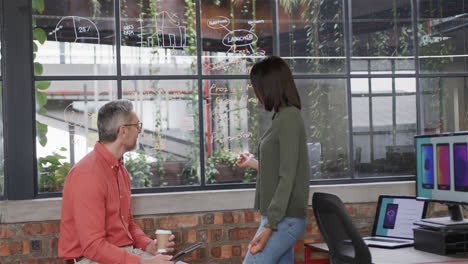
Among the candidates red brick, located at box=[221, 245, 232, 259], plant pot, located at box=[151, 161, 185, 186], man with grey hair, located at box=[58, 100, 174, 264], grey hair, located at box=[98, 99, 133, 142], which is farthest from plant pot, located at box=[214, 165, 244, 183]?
grey hair, located at box=[98, 99, 133, 142]

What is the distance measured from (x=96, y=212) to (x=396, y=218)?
6.99 feet

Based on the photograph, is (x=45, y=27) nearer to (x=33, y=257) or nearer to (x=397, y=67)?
(x=33, y=257)

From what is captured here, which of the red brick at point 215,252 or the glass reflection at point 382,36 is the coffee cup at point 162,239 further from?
the glass reflection at point 382,36

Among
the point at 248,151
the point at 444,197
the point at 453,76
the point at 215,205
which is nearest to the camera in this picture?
the point at 444,197

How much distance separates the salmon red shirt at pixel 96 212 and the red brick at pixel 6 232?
943 millimetres

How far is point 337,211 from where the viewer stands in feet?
8.66

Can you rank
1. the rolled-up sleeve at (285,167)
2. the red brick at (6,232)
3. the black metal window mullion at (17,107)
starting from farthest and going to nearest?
the black metal window mullion at (17,107)
the red brick at (6,232)
the rolled-up sleeve at (285,167)

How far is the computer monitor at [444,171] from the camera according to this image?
3.00 meters

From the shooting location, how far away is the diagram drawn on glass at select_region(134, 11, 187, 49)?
3.90 m

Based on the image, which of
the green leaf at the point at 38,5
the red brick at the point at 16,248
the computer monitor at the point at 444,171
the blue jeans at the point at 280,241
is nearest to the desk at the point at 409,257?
the computer monitor at the point at 444,171

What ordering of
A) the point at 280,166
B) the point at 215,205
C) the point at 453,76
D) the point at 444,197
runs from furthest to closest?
the point at 453,76, the point at 215,205, the point at 444,197, the point at 280,166

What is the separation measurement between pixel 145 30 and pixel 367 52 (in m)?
1.71

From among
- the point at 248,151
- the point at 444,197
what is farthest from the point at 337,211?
the point at 248,151

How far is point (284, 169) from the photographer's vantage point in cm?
→ 254
